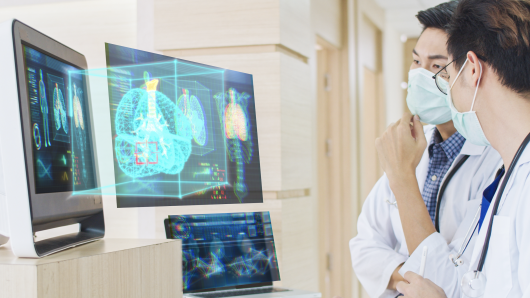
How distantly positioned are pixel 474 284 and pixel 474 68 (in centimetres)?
48

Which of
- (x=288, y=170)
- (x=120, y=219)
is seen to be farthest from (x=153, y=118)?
(x=120, y=219)

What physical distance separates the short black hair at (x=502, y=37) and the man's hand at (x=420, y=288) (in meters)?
0.49

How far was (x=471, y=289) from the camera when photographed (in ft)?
3.27

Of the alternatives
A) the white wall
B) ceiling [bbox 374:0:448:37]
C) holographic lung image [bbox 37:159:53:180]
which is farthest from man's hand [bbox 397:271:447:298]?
the white wall

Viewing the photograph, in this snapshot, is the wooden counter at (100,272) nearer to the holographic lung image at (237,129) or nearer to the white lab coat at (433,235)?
the holographic lung image at (237,129)

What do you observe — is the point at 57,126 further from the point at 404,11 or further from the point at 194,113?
the point at 404,11

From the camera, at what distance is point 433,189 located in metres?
1.43

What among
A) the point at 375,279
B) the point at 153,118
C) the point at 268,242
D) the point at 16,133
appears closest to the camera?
the point at 16,133

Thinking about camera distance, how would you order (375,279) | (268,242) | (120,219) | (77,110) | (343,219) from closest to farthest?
(77,110)
(268,242)
(375,279)
(120,219)
(343,219)

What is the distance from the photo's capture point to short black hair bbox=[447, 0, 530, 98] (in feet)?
3.06

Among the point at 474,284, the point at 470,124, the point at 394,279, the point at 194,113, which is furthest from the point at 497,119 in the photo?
the point at 194,113

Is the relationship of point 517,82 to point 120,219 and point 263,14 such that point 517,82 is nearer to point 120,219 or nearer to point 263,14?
point 263,14

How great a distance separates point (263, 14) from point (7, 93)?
93cm

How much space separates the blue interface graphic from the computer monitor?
0.08 m
